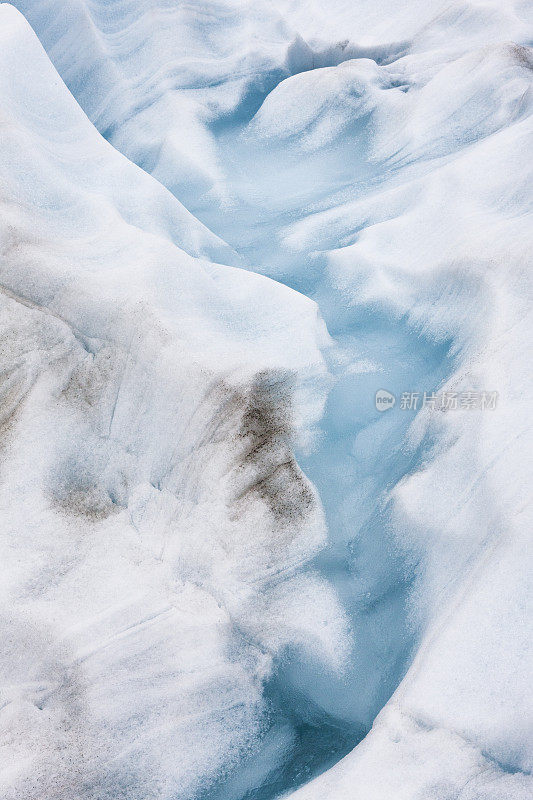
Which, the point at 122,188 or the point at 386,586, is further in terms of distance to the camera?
the point at 122,188

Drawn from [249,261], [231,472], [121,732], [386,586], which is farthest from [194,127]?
[121,732]

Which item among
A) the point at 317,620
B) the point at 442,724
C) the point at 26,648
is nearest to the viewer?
the point at 442,724

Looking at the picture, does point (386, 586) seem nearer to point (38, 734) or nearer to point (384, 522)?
point (384, 522)

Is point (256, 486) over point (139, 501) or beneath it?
over

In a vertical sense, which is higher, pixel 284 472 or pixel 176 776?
pixel 284 472

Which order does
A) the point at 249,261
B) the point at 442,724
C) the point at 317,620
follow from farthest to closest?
the point at 249,261 < the point at 317,620 < the point at 442,724

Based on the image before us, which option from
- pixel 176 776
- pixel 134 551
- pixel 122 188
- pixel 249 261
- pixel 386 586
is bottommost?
pixel 176 776
